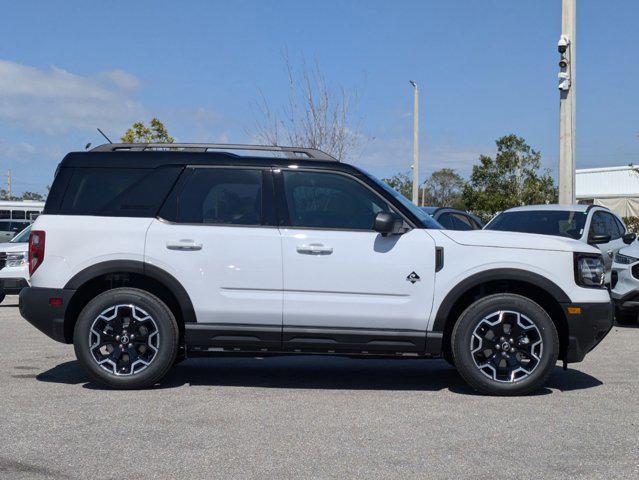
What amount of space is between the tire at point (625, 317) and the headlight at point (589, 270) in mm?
5175

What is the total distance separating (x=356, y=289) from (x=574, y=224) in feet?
20.6

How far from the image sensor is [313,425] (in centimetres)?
549

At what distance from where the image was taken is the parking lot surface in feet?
15.0

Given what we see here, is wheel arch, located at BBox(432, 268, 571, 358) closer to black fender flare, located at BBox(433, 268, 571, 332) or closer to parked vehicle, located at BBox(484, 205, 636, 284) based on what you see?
black fender flare, located at BBox(433, 268, 571, 332)

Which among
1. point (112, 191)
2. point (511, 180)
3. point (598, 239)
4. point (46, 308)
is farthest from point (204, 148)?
point (511, 180)

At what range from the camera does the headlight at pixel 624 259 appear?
11.1 metres

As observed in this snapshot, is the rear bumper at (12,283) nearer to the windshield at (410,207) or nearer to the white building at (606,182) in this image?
the windshield at (410,207)

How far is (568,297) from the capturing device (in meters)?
6.44

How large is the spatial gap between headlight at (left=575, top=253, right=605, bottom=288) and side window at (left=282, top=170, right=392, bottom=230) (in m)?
1.58

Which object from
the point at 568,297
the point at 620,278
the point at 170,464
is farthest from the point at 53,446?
the point at 620,278

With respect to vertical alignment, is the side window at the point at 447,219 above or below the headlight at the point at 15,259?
above

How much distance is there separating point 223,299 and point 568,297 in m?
2.73

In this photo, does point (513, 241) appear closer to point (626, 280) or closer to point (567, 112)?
point (626, 280)

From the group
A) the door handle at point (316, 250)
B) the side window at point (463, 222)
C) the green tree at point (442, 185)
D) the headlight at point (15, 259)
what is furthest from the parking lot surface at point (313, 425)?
the green tree at point (442, 185)
